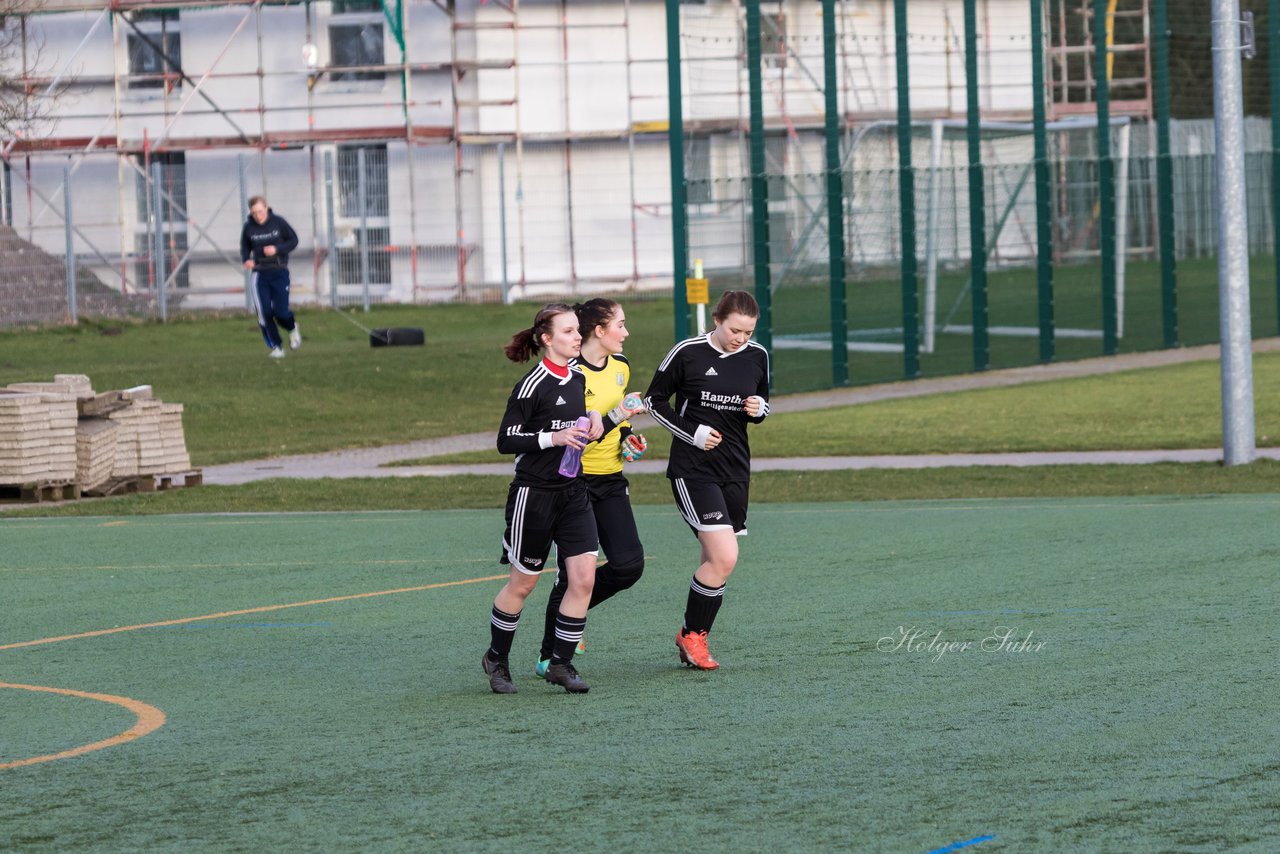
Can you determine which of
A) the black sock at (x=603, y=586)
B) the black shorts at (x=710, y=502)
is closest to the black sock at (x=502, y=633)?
the black sock at (x=603, y=586)

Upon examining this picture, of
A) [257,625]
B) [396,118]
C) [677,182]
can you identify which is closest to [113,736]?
[257,625]

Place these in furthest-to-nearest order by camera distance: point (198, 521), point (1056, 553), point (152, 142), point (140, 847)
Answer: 1. point (152, 142)
2. point (198, 521)
3. point (1056, 553)
4. point (140, 847)

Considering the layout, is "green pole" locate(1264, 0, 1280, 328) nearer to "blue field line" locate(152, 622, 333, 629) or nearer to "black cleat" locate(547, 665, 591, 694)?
"blue field line" locate(152, 622, 333, 629)

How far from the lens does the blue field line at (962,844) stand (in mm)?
6138

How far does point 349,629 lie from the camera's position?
35.9 ft

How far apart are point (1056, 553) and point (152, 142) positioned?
3240 centimetres

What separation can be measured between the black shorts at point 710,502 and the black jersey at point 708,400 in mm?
37

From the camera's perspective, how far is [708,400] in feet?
31.3

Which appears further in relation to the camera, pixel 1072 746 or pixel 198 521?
pixel 198 521

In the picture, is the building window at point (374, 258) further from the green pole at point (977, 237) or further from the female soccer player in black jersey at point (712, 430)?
the female soccer player in black jersey at point (712, 430)

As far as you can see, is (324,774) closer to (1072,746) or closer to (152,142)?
(1072,746)

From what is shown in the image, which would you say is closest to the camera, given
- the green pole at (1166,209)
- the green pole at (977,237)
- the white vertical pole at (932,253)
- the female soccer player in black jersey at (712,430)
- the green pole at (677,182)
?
the female soccer player in black jersey at (712,430)

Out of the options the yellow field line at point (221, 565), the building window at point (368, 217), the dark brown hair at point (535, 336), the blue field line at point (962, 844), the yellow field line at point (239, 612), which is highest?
the building window at point (368, 217)

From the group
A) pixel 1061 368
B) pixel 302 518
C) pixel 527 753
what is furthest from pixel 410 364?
pixel 527 753
